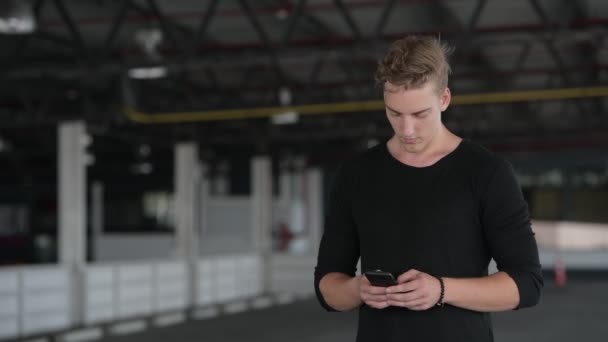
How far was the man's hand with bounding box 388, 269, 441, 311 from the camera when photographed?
2107mm

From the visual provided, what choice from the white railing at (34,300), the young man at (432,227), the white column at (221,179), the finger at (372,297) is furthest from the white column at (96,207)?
the finger at (372,297)

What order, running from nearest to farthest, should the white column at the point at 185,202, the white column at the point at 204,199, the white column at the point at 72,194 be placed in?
the white column at the point at 72,194, the white column at the point at 185,202, the white column at the point at 204,199

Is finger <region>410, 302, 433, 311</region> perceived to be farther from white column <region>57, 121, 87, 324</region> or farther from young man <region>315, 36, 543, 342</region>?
white column <region>57, 121, 87, 324</region>

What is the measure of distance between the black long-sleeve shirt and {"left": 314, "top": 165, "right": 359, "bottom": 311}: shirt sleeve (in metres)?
0.09

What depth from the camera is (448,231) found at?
224 centimetres

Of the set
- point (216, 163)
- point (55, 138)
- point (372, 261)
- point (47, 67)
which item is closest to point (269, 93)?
point (47, 67)

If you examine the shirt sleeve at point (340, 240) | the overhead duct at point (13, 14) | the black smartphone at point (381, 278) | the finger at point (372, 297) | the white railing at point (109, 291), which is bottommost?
the white railing at point (109, 291)

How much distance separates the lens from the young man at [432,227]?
2139 mm

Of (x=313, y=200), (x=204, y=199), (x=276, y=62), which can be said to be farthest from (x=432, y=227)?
(x=313, y=200)

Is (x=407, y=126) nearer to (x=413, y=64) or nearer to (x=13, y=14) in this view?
(x=413, y=64)

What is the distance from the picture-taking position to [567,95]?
16.8m

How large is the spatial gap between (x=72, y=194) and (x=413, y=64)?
56.7 feet

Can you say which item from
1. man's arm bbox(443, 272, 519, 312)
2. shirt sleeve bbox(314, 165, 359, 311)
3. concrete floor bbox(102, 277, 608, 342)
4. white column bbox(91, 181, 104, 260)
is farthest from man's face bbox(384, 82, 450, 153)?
white column bbox(91, 181, 104, 260)

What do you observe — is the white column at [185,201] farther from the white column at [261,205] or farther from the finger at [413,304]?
the finger at [413,304]
